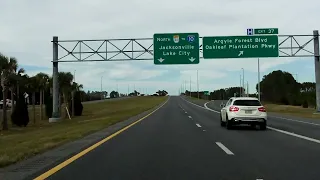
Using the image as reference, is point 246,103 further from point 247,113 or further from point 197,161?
point 197,161

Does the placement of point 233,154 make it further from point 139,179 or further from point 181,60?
point 181,60

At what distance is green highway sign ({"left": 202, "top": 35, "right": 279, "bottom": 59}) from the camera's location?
3728cm

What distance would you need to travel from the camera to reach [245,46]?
37312 millimetres

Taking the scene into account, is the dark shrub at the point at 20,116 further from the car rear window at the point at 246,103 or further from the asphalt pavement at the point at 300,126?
the car rear window at the point at 246,103

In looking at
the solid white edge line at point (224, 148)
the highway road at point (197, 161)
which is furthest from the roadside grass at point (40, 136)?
the solid white edge line at point (224, 148)

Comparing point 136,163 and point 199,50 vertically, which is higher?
point 199,50

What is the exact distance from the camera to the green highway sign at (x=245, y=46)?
1468 inches

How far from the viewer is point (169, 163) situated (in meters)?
10.2

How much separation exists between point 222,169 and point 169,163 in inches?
57.3

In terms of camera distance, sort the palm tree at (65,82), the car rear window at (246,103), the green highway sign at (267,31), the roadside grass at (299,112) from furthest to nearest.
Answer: the palm tree at (65,82) → the roadside grass at (299,112) → the green highway sign at (267,31) → the car rear window at (246,103)

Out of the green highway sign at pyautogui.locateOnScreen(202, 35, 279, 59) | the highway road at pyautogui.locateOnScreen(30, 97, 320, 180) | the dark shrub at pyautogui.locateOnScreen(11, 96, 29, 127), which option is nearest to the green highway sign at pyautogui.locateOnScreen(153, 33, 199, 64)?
the green highway sign at pyautogui.locateOnScreen(202, 35, 279, 59)

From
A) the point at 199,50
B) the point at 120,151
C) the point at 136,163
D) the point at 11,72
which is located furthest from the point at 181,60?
the point at 136,163

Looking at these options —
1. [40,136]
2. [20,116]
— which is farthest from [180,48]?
[40,136]

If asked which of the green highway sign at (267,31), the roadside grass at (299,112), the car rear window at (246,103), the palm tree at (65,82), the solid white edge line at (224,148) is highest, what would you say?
the green highway sign at (267,31)
